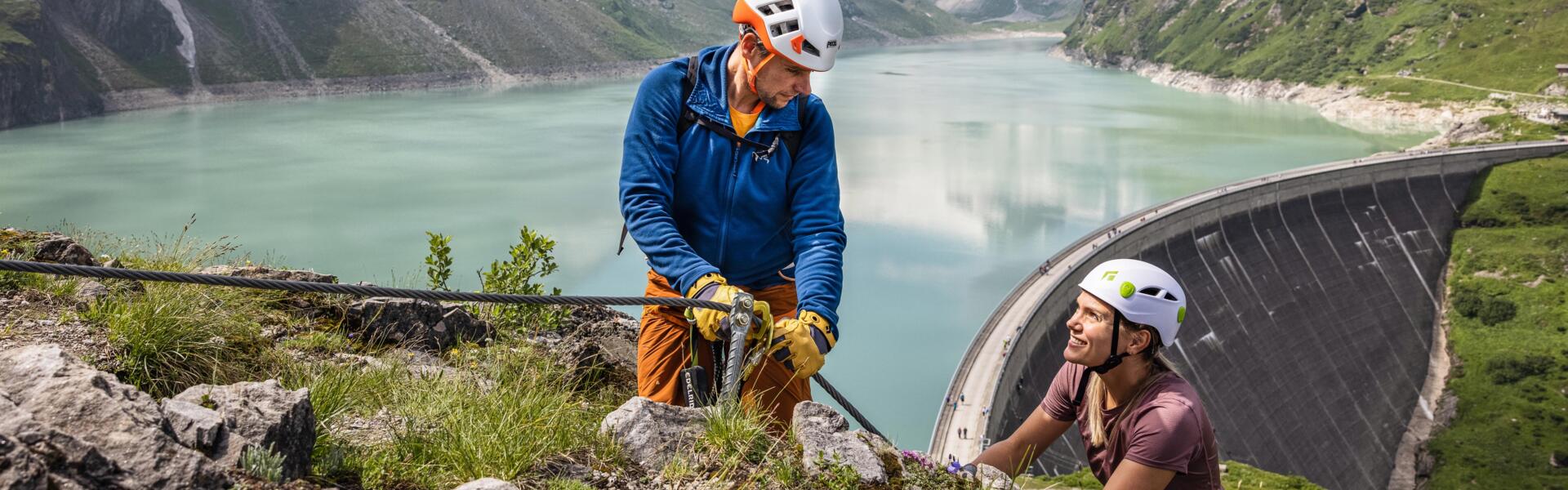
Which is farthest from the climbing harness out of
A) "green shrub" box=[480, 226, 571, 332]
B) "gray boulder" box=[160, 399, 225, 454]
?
"green shrub" box=[480, 226, 571, 332]

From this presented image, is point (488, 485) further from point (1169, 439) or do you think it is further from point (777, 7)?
point (1169, 439)

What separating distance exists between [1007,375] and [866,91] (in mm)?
97287

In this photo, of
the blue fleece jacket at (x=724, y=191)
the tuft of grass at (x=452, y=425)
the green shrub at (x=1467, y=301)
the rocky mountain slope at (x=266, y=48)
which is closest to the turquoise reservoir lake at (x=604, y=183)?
the rocky mountain slope at (x=266, y=48)

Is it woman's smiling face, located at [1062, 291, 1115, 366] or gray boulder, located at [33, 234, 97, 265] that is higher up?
woman's smiling face, located at [1062, 291, 1115, 366]

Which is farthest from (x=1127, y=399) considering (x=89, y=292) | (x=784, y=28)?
(x=89, y=292)

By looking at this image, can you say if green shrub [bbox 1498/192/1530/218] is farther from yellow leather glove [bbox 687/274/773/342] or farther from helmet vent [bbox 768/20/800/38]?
yellow leather glove [bbox 687/274/773/342]

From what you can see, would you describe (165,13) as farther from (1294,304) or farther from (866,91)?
(1294,304)

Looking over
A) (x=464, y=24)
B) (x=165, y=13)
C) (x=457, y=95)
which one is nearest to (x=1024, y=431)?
(x=457, y=95)

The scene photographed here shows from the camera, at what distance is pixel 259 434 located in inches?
111

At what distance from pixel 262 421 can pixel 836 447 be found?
178 cm

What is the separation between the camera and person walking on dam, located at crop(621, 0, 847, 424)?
3.98 m

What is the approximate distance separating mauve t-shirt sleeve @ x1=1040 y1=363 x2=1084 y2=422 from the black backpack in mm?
1472

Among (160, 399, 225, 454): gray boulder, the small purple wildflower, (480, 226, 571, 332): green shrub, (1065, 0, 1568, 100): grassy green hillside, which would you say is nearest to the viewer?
(160, 399, 225, 454): gray boulder

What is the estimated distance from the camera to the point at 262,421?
285cm
